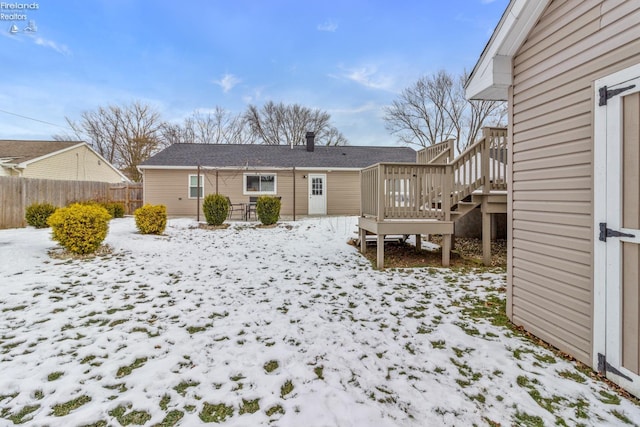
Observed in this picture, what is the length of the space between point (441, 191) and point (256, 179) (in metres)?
11.1

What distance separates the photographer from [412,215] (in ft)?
17.6

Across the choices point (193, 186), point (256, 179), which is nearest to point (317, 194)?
point (256, 179)

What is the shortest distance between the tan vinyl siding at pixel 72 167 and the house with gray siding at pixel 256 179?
6.66m

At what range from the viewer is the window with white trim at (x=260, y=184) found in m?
14.9

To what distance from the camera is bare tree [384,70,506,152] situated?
20638mm

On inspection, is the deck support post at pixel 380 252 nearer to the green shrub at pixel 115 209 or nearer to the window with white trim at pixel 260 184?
the window with white trim at pixel 260 184

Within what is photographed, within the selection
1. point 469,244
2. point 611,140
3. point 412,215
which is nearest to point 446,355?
point 611,140

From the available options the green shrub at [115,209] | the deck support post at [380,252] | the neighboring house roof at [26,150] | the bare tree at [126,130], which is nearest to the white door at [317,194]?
the green shrub at [115,209]

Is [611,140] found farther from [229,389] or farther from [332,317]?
[229,389]

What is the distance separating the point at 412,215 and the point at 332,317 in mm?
2923

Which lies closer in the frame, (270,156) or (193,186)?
(193,186)

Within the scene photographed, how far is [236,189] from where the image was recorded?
14781 millimetres

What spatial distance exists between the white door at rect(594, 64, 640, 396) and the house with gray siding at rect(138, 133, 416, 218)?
12806 mm

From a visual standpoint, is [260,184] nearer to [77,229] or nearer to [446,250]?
[77,229]
